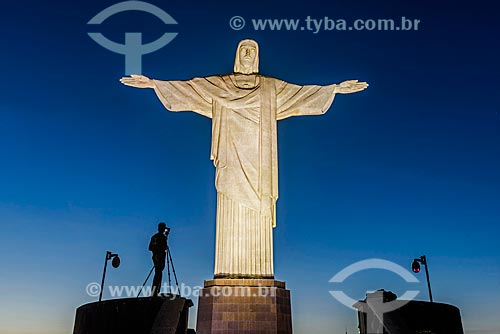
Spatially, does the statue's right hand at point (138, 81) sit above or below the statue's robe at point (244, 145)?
above

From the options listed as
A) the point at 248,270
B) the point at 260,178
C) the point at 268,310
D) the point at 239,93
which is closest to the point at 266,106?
the point at 239,93

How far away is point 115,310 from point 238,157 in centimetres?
499

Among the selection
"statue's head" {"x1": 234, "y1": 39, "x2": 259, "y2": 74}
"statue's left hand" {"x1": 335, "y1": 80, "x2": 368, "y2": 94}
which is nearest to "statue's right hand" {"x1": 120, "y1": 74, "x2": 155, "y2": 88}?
"statue's head" {"x1": 234, "y1": 39, "x2": 259, "y2": 74}

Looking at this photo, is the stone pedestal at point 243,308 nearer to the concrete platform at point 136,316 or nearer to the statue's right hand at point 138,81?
the concrete platform at point 136,316

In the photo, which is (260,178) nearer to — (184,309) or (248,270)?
(248,270)

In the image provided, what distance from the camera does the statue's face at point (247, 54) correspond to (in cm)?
1488

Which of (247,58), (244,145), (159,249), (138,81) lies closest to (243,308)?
(159,249)

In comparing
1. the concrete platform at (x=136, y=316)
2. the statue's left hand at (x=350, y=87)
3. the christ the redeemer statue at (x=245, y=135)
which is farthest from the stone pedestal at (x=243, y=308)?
the statue's left hand at (x=350, y=87)

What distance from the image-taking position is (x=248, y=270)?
42.8ft

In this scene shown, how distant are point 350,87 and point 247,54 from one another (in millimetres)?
3010

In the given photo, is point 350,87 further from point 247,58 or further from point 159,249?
point 159,249

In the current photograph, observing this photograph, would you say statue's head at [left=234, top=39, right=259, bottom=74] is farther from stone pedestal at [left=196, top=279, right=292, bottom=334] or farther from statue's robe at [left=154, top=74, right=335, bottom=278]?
stone pedestal at [left=196, top=279, right=292, bottom=334]

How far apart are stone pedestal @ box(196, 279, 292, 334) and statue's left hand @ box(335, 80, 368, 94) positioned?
18.8 ft

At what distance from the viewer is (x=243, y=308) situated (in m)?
12.4
